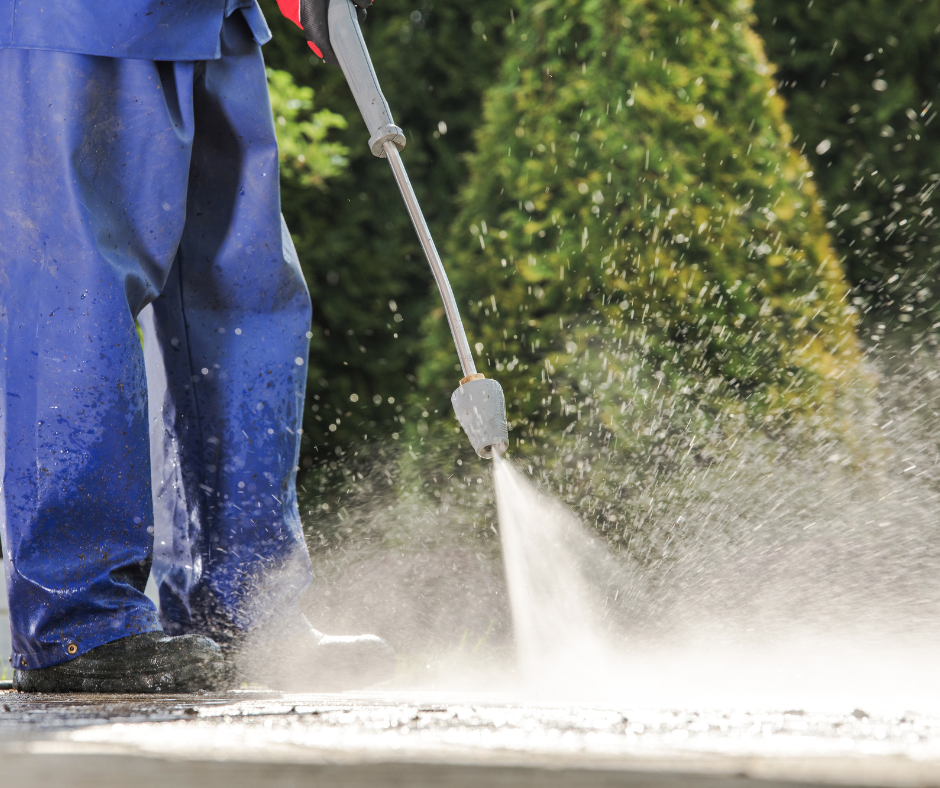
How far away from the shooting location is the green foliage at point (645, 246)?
10.7 feet

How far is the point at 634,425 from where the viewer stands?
3.15m

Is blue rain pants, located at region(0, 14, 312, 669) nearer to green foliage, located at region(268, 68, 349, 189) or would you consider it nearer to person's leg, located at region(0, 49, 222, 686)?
person's leg, located at region(0, 49, 222, 686)

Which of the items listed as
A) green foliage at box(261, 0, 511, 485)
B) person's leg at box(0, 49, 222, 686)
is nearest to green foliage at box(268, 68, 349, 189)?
green foliage at box(261, 0, 511, 485)

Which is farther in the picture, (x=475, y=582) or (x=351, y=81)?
(x=475, y=582)

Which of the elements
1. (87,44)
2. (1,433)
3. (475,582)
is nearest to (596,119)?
(475,582)

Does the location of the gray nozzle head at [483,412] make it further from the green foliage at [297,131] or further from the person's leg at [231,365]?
the green foliage at [297,131]

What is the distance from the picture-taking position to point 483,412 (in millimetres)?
1705

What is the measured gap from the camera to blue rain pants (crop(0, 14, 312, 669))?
158cm

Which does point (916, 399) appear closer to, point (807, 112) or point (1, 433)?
point (807, 112)

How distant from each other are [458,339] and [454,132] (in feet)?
15.6

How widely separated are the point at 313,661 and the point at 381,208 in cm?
440

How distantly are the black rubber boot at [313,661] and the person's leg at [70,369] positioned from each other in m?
0.29

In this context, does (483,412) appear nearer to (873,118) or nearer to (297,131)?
(297,131)

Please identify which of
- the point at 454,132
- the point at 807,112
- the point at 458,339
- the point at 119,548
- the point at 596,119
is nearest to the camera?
the point at 119,548
